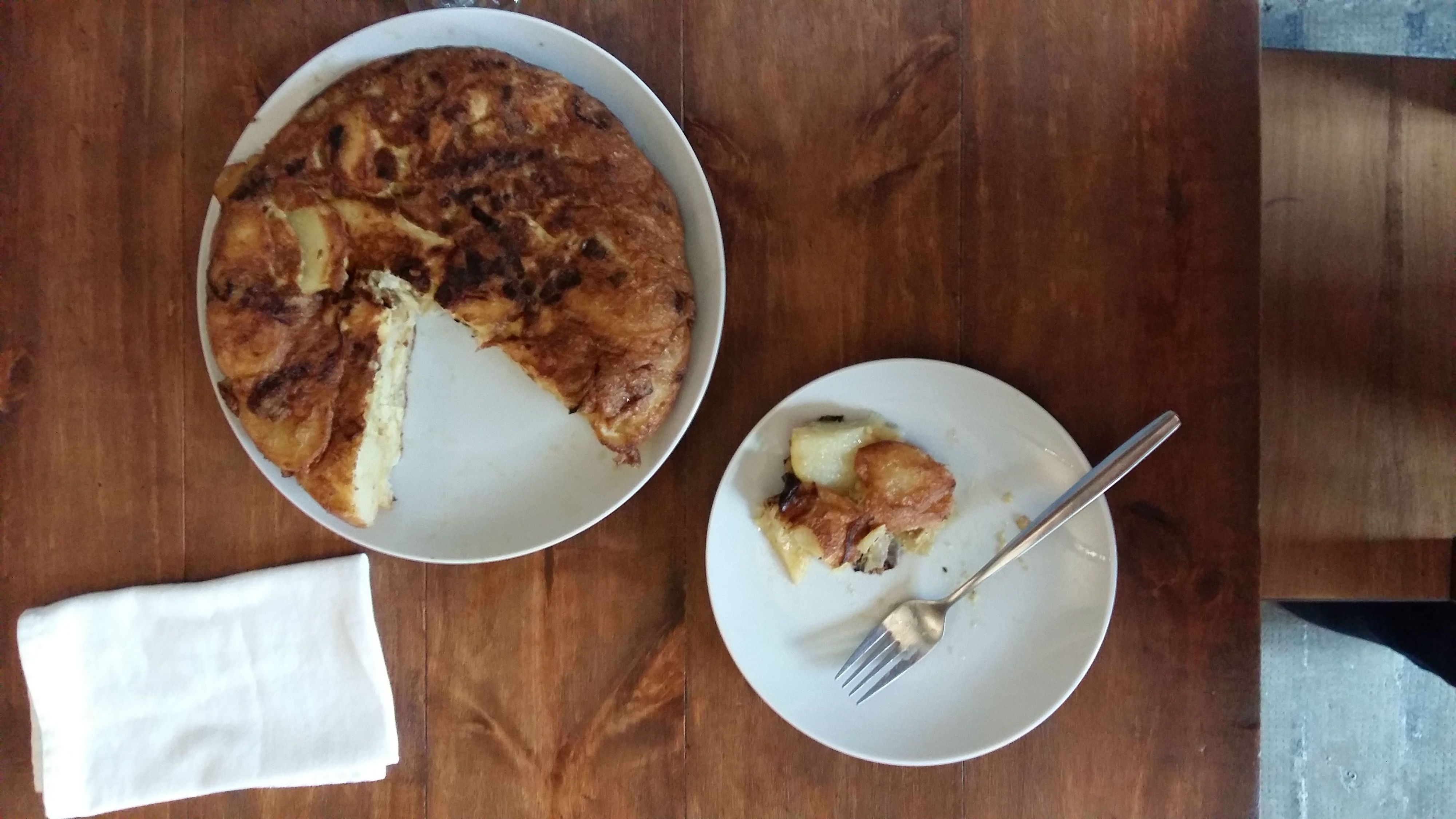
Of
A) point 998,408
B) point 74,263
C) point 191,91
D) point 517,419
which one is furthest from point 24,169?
point 998,408

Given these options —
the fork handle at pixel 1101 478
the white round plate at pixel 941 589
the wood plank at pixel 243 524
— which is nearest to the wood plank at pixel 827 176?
the white round plate at pixel 941 589

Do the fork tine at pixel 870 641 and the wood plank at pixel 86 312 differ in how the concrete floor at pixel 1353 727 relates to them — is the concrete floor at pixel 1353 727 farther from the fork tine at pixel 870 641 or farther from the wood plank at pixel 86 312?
the wood plank at pixel 86 312

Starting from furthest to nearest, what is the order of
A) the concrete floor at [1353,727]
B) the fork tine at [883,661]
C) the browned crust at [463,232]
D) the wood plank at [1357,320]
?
the concrete floor at [1353,727] → the wood plank at [1357,320] → the fork tine at [883,661] → the browned crust at [463,232]

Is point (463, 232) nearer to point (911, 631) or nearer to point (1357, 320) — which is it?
point (911, 631)

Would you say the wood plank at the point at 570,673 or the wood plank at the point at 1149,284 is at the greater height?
the wood plank at the point at 1149,284

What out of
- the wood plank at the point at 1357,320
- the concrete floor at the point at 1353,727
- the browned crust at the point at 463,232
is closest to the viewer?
the browned crust at the point at 463,232

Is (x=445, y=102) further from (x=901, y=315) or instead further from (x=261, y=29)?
Answer: (x=901, y=315)
